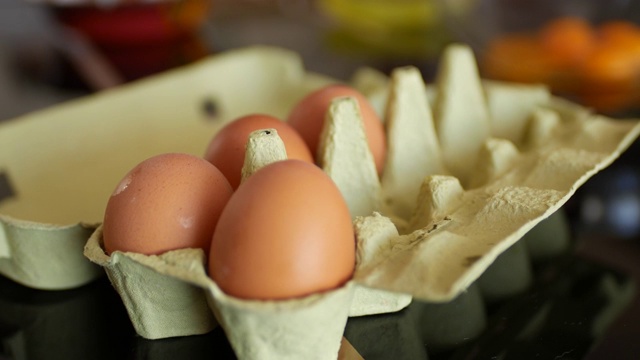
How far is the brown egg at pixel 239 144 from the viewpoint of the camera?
2.40 feet

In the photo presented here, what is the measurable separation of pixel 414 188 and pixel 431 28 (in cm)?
103

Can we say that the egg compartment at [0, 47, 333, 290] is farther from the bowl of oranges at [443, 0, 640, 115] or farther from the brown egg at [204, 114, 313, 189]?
the bowl of oranges at [443, 0, 640, 115]

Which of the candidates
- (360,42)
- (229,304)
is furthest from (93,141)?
(360,42)

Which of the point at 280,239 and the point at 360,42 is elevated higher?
the point at 280,239

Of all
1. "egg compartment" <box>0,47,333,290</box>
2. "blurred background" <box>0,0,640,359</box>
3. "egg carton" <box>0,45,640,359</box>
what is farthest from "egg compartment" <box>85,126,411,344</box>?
"blurred background" <box>0,0,640,359</box>

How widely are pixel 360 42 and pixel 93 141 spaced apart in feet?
2.73

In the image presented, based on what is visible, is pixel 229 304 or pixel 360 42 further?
pixel 360 42

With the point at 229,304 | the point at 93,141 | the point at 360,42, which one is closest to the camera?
the point at 229,304

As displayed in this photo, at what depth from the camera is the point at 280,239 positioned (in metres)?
0.55

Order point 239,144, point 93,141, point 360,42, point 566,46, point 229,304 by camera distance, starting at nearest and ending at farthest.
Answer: point 229,304 → point 239,144 → point 93,141 → point 566,46 → point 360,42

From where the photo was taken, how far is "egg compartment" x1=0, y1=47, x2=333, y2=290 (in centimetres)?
76

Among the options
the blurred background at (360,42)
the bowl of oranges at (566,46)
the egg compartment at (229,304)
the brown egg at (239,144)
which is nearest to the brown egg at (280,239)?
the egg compartment at (229,304)

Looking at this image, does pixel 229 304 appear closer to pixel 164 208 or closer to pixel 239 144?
pixel 164 208

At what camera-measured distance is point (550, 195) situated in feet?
2.22
